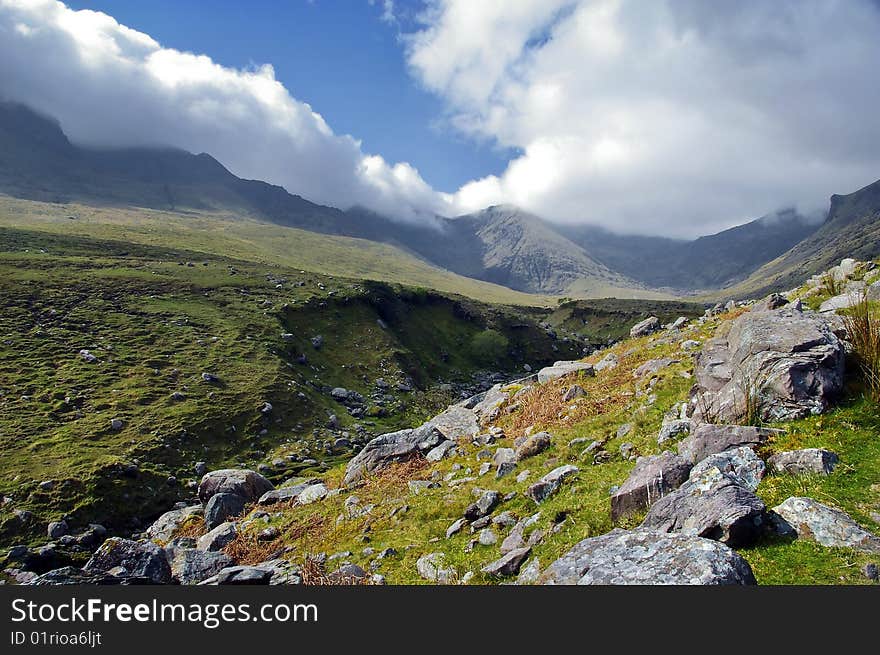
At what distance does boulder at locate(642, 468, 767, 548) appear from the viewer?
719cm

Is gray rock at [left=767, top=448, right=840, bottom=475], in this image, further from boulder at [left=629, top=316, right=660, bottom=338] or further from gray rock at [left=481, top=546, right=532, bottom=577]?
boulder at [left=629, top=316, right=660, bottom=338]

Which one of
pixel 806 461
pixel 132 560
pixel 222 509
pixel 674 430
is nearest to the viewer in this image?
pixel 806 461

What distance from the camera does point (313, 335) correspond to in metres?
73.6

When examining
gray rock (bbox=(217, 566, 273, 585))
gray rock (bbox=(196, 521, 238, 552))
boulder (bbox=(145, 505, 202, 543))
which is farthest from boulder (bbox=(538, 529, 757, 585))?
boulder (bbox=(145, 505, 202, 543))

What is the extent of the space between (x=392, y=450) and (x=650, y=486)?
1315cm

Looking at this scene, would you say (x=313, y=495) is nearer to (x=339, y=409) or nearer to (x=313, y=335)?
(x=339, y=409)

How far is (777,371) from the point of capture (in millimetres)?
10469

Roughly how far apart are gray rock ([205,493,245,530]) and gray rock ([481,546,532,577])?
613 inches

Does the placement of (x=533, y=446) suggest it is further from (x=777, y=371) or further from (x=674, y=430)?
(x=777, y=371)

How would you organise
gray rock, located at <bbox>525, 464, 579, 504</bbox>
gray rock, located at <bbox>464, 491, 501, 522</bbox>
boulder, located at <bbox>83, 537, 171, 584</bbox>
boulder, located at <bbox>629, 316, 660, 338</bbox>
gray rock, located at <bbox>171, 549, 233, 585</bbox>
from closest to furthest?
gray rock, located at <bbox>525, 464, 579, 504</bbox> → gray rock, located at <bbox>464, 491, 501, 522</bbox> → boulder, located at <bbox>83, 537, 171, 584</bbox> → gray rock, located at <bbox>171, 549, 233, 585</bbox> → boulder, located at <bbox>629, 316, 660, 338</bbox>

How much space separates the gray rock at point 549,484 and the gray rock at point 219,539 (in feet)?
38.3

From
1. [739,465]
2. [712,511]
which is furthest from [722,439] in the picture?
[712,511]

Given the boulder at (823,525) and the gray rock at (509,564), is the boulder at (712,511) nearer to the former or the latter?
the boulder at (823,525)

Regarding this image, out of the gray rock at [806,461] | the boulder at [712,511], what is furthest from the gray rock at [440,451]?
the gray rock at [806,461]
